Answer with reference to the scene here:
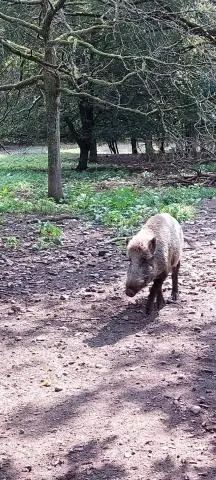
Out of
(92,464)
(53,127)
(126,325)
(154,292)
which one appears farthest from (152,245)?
(53,127)

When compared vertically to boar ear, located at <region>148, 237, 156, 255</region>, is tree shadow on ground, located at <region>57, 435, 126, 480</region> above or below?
below

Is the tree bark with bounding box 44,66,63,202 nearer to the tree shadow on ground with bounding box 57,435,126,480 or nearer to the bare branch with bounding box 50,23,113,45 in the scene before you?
the bare branch with bounding box 50,23,113,45

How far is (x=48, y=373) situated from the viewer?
5414mm

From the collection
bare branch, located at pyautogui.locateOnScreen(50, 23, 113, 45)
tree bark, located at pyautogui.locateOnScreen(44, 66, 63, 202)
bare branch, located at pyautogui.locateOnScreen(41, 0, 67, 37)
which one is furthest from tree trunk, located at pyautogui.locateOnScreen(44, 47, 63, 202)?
bare branch, located at pyautogui.locateOnScreen(41, 0, 67, 37)

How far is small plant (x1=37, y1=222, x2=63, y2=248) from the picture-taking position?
10002mm

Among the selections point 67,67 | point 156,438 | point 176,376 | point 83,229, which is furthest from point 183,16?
point 156,438

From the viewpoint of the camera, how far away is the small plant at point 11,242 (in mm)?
9988

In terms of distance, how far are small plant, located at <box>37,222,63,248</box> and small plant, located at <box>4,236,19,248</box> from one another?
14.4 inches

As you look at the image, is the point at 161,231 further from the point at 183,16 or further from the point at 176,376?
the point at 183,16

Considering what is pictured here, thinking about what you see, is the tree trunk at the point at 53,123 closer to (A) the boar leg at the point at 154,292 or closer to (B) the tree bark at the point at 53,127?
(B) the tree bark at the point at 53,127

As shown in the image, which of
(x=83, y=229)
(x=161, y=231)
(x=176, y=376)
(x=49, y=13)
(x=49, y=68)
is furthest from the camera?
(x=49, y=68)

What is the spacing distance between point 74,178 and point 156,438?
55.9 ft

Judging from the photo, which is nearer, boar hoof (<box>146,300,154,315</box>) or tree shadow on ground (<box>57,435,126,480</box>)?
tree shadow on ground (<box>57,435,126,480</box>)

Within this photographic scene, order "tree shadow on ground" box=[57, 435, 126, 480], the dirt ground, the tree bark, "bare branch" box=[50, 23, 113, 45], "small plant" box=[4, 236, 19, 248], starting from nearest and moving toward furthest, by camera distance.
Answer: "tree shadow on ground" box=[57, 435, 126, 480], the dirt ground, "small plant" box=[4, 236, 19, 248], "bare branch" box=[50, 23, 113, 45], the tree bark
